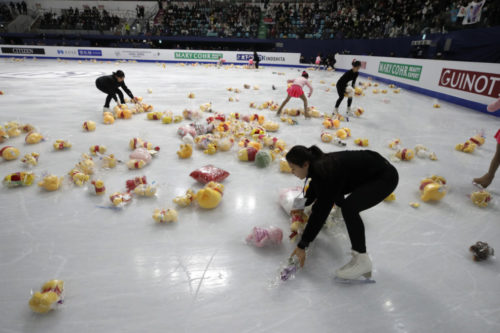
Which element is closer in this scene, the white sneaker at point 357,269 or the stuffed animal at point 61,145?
the white sneaker at point 357,269

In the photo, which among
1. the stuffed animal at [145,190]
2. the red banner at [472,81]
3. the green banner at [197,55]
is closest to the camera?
the stuffed animal at [145,190]

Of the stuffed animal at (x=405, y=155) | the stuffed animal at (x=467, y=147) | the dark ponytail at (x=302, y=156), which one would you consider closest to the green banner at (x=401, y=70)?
the stuffed animal at (x=467, y=147)

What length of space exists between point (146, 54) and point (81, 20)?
9336 mm

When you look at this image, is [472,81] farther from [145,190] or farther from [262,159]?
[145,190]

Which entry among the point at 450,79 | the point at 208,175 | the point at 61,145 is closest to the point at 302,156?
the point at 208,175

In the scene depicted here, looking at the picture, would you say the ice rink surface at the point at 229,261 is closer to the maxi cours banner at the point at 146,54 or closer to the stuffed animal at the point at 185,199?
the stuffed animal at the point at 185,199

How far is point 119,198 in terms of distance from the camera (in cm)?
241

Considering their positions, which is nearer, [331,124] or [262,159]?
[262,159]

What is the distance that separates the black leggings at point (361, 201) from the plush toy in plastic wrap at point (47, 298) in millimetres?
1699

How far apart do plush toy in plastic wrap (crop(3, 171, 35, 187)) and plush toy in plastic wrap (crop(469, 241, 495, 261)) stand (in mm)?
3924

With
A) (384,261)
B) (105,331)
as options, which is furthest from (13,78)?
(384,261)

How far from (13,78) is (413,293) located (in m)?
12.6

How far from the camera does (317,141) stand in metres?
4.18

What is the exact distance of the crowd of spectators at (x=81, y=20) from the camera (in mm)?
21766
